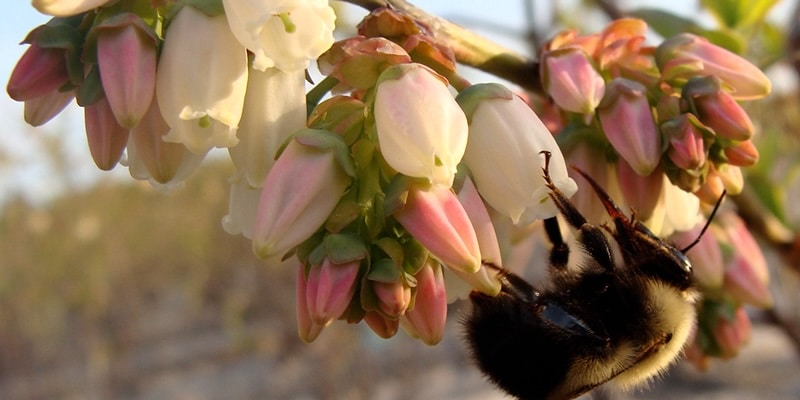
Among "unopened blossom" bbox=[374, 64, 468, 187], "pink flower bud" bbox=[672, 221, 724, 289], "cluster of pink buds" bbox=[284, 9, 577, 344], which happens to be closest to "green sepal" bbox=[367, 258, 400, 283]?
"cluster of pink buds" bbox=[284, 9, 577, 344]

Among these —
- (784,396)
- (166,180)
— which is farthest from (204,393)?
(166,180)

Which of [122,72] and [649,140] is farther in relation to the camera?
[649,140]

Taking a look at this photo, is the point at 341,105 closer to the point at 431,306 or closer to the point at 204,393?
the point at 431,306

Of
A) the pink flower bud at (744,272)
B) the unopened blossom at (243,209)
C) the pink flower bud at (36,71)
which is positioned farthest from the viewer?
the pink flower bud at (744,272)

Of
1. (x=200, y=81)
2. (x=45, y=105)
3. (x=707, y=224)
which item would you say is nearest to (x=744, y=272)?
(x=707, y=224)

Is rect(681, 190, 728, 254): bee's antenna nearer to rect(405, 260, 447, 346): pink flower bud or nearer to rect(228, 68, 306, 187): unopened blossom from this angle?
rect(405, 260, 447, 346): pink flower bud

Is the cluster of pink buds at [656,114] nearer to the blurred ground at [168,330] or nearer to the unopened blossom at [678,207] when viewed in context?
the unopened blossom at [678,207]

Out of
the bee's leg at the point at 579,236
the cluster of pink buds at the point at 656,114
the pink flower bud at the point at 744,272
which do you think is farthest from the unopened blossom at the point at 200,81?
the pink flower bud at the point at 744,272
